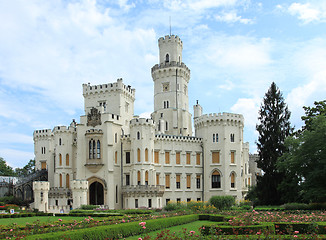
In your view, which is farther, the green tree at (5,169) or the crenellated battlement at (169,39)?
the green tree at (5,169)

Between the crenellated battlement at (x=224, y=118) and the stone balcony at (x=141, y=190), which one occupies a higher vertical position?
the crenellated battlement at (x=224, y=118)

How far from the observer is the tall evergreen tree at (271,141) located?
47469 millimetres

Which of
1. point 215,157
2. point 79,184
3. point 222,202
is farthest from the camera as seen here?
point 215,157

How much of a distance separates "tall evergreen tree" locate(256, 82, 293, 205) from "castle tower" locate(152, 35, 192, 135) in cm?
2041

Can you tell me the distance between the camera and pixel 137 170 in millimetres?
55750

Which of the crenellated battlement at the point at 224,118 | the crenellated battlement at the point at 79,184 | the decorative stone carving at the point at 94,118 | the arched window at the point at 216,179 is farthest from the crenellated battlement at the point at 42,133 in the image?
the arched window at the point at 216,179

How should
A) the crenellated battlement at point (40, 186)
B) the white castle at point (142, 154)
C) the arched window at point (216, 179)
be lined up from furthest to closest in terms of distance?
the arched window at point (216, 179) → the white castle at point (142, 154) → the crenellated battlement at point (40, 186)

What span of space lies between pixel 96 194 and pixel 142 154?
9.18 meters

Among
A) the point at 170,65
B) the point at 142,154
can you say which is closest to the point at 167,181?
the point at 142,154

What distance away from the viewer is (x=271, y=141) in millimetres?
48500

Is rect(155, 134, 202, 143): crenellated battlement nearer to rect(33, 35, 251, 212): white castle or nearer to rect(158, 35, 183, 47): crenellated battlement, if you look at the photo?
rect(33, 35, 251, 212): white castle

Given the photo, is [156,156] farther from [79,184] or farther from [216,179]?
[79,184]

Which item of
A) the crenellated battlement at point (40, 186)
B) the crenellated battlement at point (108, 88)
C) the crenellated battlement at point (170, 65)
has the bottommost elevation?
the crenellated battlement at point (40, 186)

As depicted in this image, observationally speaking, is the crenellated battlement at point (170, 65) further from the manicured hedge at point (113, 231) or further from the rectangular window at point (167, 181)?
the manicured hedge at point (113, 231)
